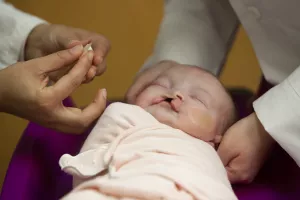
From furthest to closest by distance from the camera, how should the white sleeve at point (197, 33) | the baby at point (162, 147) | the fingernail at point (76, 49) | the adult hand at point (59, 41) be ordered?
1. the white sleeve at point (197, 33)
2. the adult hand at point (59, 41)
3. the fingernail at point (76, 49)
4. the baby at point (162, 147)

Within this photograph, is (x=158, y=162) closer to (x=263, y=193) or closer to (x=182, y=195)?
(x=182, y=195)

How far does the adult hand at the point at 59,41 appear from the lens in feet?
2.72

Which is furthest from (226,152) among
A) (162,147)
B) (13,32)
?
(13,32)

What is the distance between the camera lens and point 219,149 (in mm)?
755

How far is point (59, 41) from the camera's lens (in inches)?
33.5

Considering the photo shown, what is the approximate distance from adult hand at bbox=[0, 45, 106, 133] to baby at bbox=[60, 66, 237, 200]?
0.04 m

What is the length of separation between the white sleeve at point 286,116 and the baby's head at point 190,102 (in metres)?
0.08

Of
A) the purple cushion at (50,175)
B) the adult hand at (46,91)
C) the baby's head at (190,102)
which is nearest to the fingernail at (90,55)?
the adult hand at (46,91)

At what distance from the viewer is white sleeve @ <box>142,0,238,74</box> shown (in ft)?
3.19

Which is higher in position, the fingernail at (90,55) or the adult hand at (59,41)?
the fingernail at (90,55)

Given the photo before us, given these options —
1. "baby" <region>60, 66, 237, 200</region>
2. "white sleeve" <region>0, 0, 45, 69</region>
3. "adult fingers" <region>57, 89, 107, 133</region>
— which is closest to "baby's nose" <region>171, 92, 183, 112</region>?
"baby" <region>60, 66, 237, 200</region>

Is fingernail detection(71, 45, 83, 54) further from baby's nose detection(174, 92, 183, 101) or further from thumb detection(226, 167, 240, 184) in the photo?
thumb detection(226, 167, 240, 184)

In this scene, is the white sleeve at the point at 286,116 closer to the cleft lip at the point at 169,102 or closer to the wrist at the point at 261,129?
the wrist at the point at 261,129

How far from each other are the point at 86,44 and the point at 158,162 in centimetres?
26
